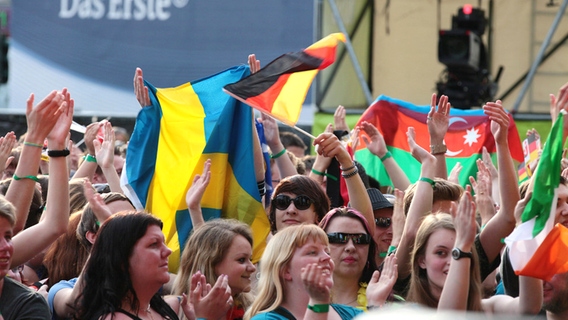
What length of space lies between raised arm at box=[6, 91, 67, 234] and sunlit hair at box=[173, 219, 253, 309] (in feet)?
2.82

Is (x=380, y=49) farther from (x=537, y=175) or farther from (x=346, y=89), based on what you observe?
(x=537, y=175)

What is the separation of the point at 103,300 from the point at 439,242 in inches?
65.5

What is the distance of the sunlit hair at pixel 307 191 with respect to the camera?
602 centimetres

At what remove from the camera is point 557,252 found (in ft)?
15.4

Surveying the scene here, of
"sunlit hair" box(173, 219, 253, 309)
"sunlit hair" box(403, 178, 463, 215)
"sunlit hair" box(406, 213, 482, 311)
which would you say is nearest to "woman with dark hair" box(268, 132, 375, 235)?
"sunlit hair" box(403, 178, 463, 215)

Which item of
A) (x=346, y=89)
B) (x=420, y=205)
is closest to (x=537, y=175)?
(x=420, y=205)

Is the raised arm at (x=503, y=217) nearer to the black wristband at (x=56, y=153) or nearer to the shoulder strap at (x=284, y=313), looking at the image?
the shoulder strap at (x=284, y=313)

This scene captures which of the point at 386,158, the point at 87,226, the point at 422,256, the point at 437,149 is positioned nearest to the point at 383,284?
the point at 422,256

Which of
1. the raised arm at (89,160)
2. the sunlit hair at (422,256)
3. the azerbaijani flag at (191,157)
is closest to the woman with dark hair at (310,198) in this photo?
the azerbaijani flag at (191,157)

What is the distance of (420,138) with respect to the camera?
9.29 m

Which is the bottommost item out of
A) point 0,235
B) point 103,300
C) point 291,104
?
point 103,300

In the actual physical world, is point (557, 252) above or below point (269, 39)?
below

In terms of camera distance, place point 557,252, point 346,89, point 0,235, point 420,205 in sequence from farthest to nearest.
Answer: point 346,89, point 420,205, point 557,252, point 0,235

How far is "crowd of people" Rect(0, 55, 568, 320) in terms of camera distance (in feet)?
15.0
